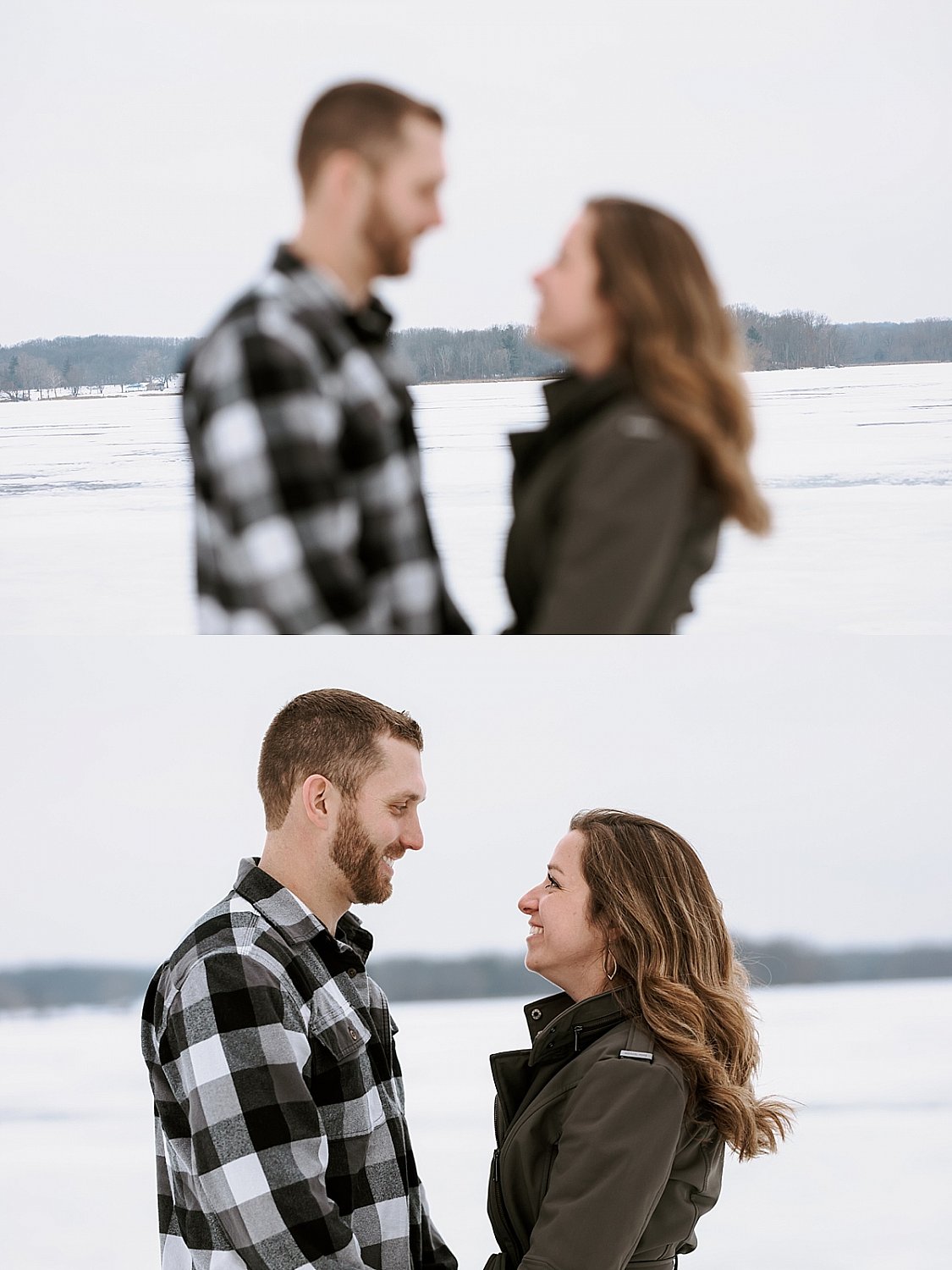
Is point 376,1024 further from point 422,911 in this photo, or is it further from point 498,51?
point 498,51

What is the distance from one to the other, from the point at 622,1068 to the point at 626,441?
0.98m

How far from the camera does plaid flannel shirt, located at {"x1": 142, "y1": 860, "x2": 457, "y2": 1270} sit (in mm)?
2189

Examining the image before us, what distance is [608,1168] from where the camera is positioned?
2.26 m

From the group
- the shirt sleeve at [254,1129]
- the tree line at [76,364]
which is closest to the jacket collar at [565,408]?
the tree line at [76,364]

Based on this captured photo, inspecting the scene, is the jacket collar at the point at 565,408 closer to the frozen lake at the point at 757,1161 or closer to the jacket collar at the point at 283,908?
the jacket collar at the point at 283,908

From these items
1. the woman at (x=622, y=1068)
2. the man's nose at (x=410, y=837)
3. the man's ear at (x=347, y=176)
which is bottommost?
the woman at (x=622, y=1068)

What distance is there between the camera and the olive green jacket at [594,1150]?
2244 millimetres

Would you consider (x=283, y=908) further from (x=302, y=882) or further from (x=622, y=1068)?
(x=622, y=1068)

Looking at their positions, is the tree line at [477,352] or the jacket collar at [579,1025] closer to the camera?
the tree line at [477,352]

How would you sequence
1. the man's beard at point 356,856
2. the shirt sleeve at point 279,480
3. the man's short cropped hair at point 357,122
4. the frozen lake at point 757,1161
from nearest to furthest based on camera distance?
the shirt sleeve at point 279,480 < the man's short cropped hair at point 357,122 < the man's beard at point 356,856 < the frozen lake at point 757,1161

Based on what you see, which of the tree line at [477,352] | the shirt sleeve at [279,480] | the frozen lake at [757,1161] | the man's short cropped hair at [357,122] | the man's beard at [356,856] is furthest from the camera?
the frozen lake at [757,1161]

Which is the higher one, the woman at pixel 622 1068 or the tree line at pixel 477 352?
the tree line at pixel 477 352

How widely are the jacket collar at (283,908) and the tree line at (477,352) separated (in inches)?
32.3

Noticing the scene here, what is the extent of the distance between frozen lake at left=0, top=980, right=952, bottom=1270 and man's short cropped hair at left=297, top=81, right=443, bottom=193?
201 cm
